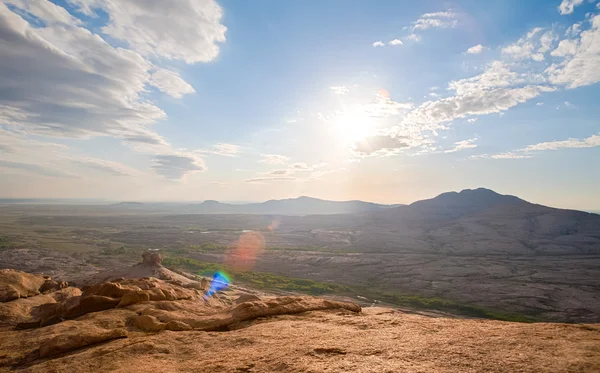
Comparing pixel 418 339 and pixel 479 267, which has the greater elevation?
pixel 418 339

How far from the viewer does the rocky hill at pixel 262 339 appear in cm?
870

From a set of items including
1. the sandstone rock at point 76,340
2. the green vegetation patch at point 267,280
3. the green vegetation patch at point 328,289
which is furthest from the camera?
the green vegetation patch at point 267,280

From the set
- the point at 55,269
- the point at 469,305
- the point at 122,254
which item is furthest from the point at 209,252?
the point at 469,305

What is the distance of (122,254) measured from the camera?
310ft

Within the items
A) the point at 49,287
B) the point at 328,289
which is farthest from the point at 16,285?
the point at 328,289

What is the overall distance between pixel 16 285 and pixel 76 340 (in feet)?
45.5

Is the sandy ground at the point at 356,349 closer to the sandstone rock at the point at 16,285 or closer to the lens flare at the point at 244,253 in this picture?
the sandstone rock at the point at 16,285

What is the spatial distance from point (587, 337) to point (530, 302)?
190ft

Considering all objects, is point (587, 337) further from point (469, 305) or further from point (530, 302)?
point (530, 302)

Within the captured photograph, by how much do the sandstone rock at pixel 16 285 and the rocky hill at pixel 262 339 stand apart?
4.87 feet

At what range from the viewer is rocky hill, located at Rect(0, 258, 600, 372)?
870 cm

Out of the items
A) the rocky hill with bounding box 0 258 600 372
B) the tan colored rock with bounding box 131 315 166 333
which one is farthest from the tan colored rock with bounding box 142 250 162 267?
the tan colored rock with bounding box 131 315 166 333

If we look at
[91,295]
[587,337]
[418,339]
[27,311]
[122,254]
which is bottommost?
[122,254]

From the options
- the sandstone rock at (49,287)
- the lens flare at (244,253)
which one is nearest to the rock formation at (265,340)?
the sandstone rock at (49,287)
